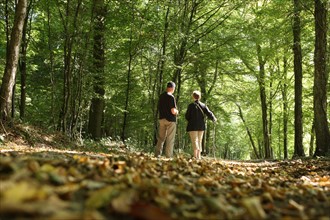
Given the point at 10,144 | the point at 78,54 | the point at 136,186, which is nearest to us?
the point at 136,186

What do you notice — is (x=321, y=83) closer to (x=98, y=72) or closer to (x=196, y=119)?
(x=196, y=119)

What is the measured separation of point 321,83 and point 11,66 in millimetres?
9921

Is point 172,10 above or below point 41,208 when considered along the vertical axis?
above

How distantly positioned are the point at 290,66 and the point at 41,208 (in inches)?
1043

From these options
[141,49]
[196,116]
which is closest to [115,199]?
[196,116]

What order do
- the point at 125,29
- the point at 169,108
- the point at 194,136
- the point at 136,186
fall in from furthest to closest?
the point at 125,29 → the point at 194,136 → the point at 169,108 → the point at 136,186

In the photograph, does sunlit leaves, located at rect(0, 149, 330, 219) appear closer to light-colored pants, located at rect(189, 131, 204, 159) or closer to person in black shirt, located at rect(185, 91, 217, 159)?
light-colored pants, located at rect(189, 131, 204, 159)

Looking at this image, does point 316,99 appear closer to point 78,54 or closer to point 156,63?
point 156,63

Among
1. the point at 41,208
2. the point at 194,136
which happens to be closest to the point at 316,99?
the point at 194,136

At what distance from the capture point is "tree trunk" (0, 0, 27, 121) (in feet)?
29.5

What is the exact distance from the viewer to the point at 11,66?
30.3 ft

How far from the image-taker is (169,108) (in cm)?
945

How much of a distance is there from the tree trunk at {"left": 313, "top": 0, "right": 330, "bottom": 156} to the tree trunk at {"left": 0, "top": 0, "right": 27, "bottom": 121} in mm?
9548

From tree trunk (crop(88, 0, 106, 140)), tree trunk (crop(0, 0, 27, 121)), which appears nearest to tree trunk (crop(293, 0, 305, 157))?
tree trunk (crop(88, 0, 106, 140))
